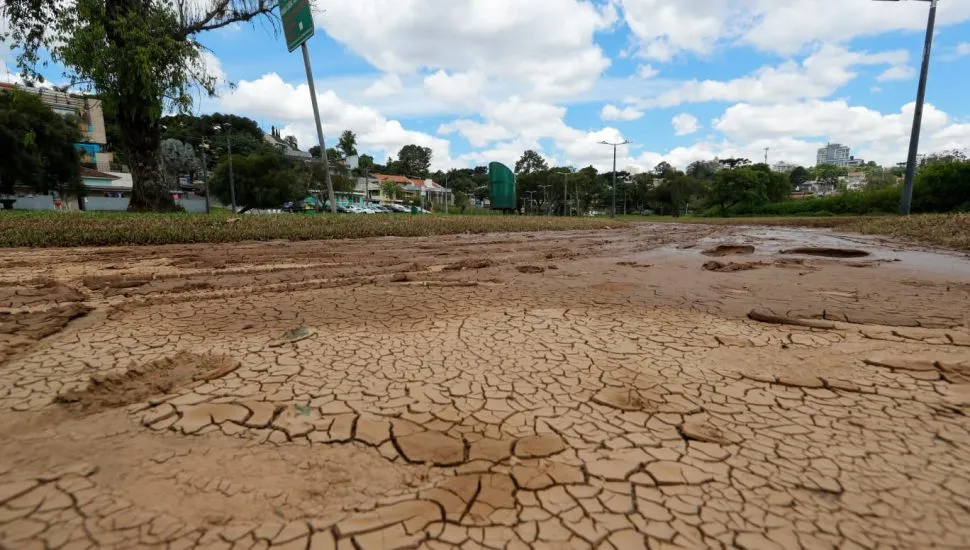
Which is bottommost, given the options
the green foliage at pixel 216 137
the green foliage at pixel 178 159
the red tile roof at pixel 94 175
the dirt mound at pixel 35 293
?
the dirt mound at pixel 35 293

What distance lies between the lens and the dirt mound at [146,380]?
229cm

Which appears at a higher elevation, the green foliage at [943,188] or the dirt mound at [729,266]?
the green foliage at [943,188]

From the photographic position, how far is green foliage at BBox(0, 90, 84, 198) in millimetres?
23922

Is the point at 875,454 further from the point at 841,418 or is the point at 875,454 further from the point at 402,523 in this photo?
the point at 402,523

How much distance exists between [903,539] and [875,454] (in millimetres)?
556

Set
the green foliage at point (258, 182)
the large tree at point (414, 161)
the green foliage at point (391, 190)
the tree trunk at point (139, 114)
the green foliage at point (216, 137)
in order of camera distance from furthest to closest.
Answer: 1. the large tree at point (414, 161)
2. the green foliage at point (391, 190)
3. the green foliage at point (216, 137)
4. the green foliage at point (258, 182)
5. the tree trunk at point (139, 114)

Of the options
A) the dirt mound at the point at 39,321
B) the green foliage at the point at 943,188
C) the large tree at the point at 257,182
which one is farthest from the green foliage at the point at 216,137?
the green foliage at the point at 943,188

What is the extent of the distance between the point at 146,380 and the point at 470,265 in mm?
4766

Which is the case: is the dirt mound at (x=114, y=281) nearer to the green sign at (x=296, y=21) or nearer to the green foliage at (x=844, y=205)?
the green sign at (x=296, y=21)

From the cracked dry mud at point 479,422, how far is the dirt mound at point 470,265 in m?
2.14

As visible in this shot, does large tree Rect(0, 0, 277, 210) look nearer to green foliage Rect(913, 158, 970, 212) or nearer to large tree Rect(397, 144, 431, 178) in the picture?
green foliage Rect(913, 158, 970, 212)

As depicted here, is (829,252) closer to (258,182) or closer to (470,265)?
(470,265)

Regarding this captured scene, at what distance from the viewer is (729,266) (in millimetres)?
6992

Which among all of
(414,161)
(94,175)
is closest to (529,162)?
(414,161)
